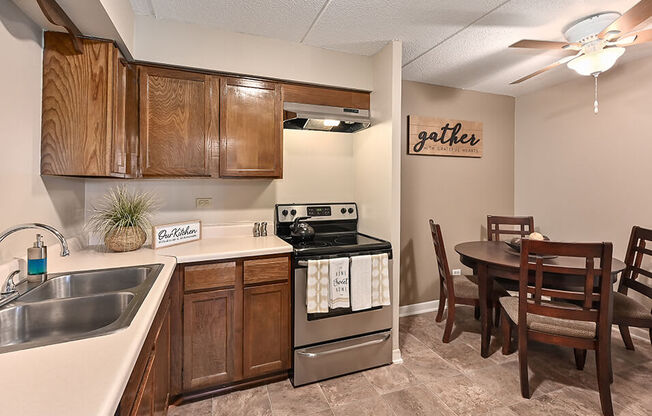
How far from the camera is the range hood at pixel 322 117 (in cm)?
235

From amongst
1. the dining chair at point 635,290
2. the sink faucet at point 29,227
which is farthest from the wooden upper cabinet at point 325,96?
the dining chair at point 635,290

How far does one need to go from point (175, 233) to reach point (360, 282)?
1.32 metres

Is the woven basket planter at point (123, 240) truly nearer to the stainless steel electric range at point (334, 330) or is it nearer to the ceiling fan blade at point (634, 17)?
the stainless steel electric range at point (334, 330)

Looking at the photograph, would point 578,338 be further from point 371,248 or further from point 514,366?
point 371,248

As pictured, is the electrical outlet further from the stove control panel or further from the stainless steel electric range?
the stainless steel electric range

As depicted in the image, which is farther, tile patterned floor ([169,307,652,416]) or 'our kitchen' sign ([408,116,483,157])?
'our kitchen' sign ([408,116,483,157])

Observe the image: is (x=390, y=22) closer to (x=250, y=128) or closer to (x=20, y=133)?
(x=250, y=128)

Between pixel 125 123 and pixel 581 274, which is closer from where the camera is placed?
pixel 581 274

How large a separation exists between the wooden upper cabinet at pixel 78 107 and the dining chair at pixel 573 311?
2.46m

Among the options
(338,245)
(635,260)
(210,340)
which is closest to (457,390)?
(338,245)

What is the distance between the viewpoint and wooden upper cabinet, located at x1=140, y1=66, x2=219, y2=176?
2076mm

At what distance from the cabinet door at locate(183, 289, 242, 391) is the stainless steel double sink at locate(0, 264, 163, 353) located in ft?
1.66

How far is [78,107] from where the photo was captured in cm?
165

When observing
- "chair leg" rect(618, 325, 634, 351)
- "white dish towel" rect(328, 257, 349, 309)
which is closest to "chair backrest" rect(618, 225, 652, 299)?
"chair leg" rect(618, 325, 634, 351)
